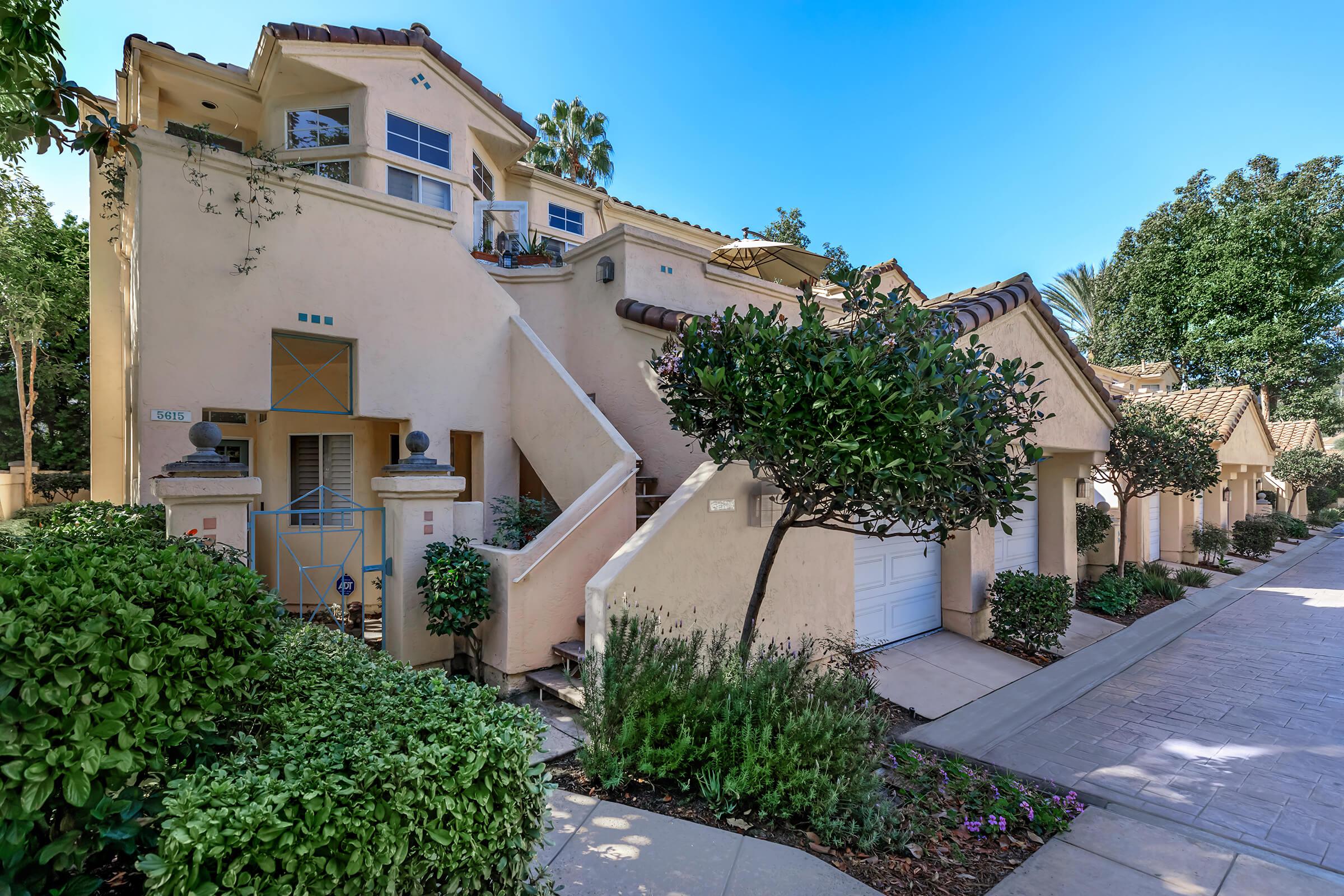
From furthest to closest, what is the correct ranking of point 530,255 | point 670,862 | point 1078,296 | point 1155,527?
point 1078,296 → point 1155,527 → point 530,255 → point 670,862

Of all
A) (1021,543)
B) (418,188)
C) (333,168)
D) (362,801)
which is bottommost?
(1021,543)

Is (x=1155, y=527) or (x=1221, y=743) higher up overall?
(x=1155, y=527)

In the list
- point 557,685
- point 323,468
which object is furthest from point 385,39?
point 557,685

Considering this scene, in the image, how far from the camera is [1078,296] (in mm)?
34125

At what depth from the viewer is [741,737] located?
4273 mm

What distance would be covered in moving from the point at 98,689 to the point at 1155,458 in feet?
49.1

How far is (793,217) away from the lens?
26.6 metres

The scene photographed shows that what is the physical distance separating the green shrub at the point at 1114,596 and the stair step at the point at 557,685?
34.4 feet

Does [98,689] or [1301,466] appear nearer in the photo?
[98,689]

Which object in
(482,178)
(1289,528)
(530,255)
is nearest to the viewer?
(530,255)

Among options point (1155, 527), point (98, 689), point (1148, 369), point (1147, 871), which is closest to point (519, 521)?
point (98, 689)

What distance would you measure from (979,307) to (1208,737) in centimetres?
536

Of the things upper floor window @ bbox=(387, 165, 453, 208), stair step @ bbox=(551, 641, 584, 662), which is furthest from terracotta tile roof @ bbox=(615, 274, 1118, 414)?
upper floor window @ bbox=(387, 165, 453, 208)

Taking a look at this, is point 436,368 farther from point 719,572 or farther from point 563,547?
point 719,572
